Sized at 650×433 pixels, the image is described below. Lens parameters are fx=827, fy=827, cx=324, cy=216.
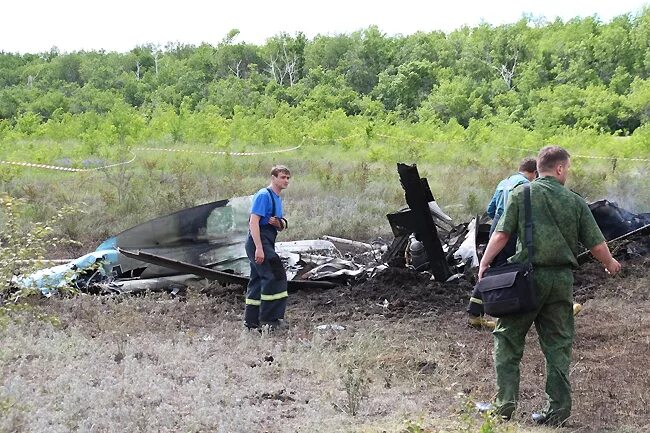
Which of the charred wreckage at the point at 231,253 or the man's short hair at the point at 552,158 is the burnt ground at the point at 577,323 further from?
the man's short hair at the point at 552,158

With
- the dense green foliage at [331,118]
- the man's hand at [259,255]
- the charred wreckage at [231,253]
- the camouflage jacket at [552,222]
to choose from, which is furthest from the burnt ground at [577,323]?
the dense green foliage at [331,118]

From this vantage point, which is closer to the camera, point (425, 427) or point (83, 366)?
point (425, 427)

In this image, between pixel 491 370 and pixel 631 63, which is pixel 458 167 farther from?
pixel 631 63

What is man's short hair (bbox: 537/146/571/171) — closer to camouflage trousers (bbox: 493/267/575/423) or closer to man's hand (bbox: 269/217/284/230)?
camouflage trousers (bbox: 493/267/575/423)

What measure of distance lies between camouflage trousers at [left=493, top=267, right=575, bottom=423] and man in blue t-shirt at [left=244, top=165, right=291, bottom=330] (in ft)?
9.87

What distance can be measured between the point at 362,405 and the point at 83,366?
1939 millimetres

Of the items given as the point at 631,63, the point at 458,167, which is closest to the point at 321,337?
the point at 458,167

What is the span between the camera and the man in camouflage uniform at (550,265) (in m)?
4.79

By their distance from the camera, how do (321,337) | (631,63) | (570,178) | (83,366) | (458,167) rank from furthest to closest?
(631,63) < (458,167) < (570,178) < (321,337) < (83,366)

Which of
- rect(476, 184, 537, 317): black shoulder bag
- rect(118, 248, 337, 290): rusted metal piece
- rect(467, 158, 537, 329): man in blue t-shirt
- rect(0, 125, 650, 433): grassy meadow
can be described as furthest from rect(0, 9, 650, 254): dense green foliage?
rect(476, 184, 537, 317): black shoulder bag

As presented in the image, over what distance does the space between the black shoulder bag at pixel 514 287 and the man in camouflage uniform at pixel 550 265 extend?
0.03 metres

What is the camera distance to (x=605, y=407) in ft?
17.3

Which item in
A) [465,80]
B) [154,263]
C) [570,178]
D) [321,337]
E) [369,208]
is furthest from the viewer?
[465,80]

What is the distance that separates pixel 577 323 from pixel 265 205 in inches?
127
